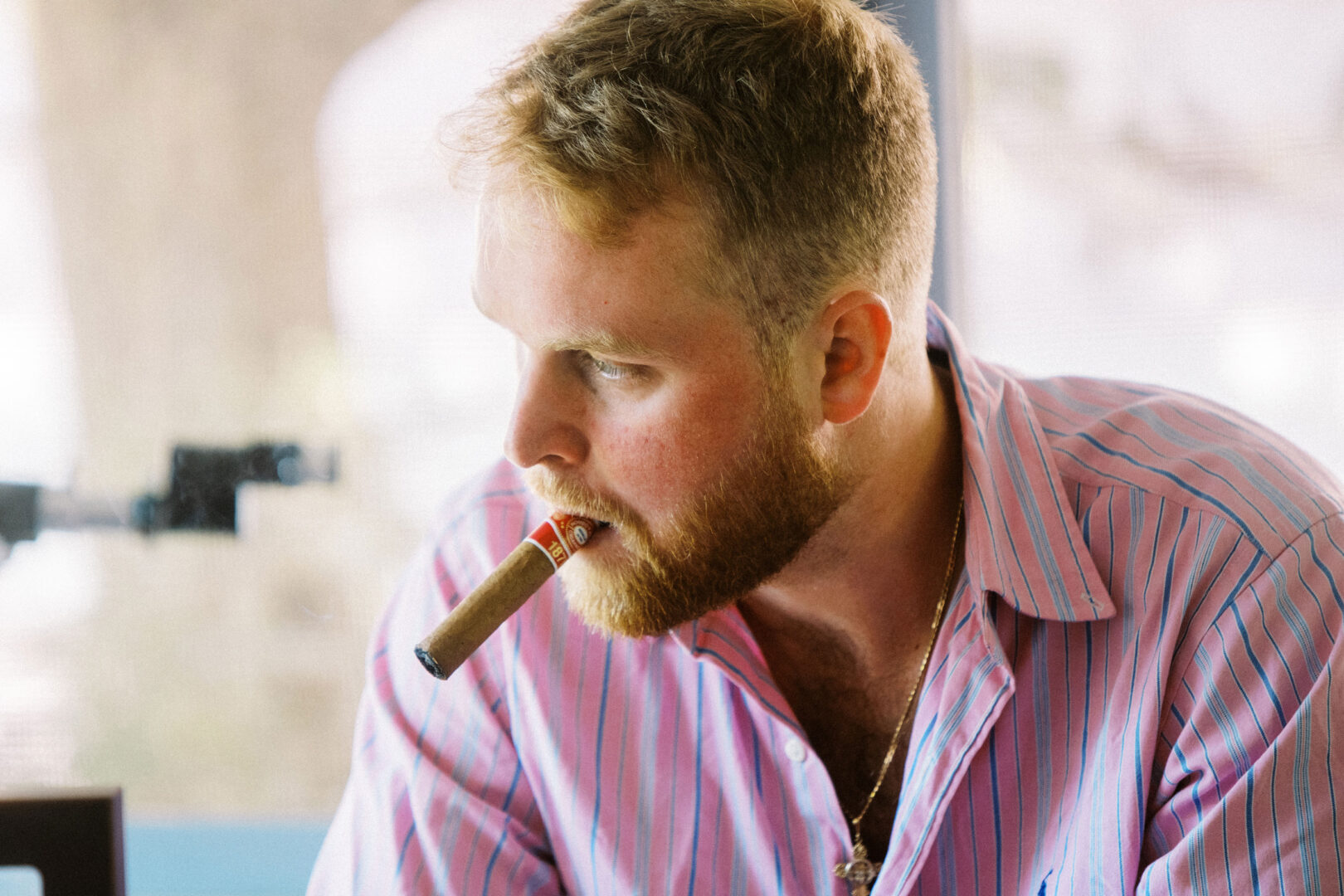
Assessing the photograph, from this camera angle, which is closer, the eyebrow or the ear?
the eyebrow

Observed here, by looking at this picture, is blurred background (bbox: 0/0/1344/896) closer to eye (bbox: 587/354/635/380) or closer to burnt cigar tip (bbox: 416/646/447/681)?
eye (bbox: 587/354/635/380)

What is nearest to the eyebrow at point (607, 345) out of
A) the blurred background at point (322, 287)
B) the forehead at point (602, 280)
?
the forehead at point (602, 280)

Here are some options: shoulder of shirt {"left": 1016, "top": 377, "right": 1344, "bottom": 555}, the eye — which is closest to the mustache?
the eye

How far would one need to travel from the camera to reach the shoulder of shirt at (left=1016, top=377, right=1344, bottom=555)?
1.06 meters

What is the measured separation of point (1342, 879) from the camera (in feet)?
3.03

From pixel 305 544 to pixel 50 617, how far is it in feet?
1.51

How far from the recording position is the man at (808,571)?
1.03 metres

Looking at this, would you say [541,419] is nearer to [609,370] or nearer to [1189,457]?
[609,370]

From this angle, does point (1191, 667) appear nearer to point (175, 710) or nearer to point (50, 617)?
point (175, 710)

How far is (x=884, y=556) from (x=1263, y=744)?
1.39 ft

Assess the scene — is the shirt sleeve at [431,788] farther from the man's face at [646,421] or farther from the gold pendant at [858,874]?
the gold pendant at [858,874]

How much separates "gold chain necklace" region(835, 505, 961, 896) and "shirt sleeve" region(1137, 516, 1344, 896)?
26 cm

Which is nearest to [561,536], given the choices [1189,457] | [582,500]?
[582,500]

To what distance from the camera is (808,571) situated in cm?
125
